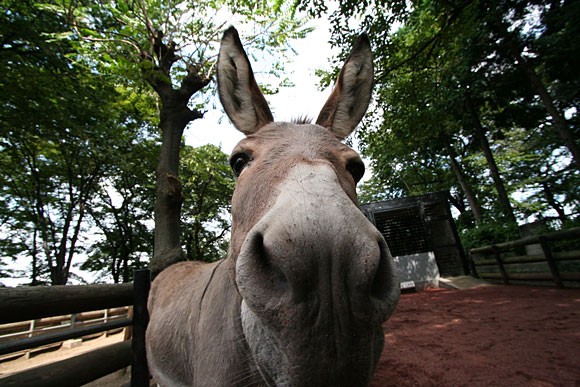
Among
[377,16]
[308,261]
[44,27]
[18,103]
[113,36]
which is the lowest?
[308,261]

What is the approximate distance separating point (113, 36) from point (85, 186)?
1454 cm

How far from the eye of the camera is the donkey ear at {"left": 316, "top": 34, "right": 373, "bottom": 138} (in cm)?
240

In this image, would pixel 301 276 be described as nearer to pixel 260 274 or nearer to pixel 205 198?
pixel 260 274

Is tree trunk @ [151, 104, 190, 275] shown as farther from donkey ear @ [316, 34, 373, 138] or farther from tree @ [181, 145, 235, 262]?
tree @ [181, 145, 235, 262]

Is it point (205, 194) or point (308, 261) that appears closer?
point (308, 261)

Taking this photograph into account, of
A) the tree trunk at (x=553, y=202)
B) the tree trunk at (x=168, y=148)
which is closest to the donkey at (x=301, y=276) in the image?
the tree trunk at (x=168, y=148)

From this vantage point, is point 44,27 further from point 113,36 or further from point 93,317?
point 93,317

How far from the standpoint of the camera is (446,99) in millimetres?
11195

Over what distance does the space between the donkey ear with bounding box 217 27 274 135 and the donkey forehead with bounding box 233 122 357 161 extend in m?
0.35

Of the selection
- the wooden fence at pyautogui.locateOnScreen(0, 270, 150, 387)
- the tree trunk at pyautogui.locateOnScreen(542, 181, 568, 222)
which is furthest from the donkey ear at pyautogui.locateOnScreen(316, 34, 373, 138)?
the tree trunk at pyautogui.locateOnScreen(542, 181, 568, 222)

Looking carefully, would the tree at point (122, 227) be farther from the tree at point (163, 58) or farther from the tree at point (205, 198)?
the tree at point (163, 58)

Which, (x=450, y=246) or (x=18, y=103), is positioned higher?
(x=18, y=103)

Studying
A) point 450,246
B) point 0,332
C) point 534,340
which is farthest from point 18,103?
point 450,246

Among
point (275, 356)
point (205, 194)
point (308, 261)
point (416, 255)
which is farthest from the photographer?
point (205, 194)
